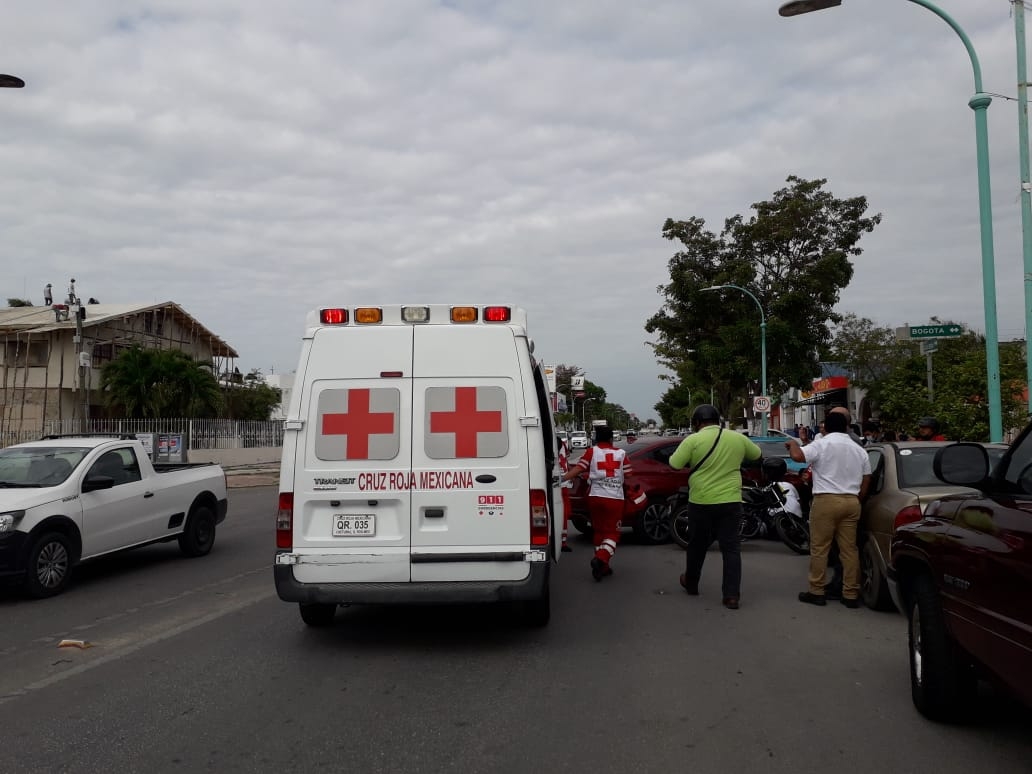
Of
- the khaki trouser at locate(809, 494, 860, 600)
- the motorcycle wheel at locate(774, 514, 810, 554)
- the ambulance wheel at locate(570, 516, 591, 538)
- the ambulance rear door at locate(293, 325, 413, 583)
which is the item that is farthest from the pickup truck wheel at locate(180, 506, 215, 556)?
the khaki trouser at locate(809, 494, 860, 600)

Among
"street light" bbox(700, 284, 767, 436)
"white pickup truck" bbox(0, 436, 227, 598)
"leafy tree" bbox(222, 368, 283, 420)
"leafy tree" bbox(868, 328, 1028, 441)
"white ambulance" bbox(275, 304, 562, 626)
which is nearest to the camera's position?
"white ambulance" bbox(275, 304, 562, 626)

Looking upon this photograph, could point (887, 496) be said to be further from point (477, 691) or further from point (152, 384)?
point (152, 384)

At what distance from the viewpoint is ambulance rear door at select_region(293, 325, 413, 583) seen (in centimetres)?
647

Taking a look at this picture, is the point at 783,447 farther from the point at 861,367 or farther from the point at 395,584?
the point at 861,367

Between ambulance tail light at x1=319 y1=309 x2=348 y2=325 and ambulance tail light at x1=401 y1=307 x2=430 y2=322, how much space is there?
442 millimetres

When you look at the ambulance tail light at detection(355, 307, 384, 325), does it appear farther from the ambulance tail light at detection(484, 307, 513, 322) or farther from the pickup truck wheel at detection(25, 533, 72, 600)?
the pickup truck wheel at detection(25, 533, 72, 600)

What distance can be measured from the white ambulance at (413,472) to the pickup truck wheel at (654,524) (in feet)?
20.0

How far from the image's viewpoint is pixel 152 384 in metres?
40.5

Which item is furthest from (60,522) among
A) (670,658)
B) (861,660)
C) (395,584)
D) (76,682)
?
(861,660)

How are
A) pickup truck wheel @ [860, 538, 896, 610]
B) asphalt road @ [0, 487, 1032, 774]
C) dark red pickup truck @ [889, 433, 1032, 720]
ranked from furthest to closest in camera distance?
1. pickup truck wheel @ [860, 538, 896, 610]
2. asphalt road @ [0, 487, 1032, 774]
3. dark red pickup truck @ [889, 433, 1032, 720]

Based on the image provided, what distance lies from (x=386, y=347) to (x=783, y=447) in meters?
9.96

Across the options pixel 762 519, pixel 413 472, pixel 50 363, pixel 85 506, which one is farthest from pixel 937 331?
pixel 50 363

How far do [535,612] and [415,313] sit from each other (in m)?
2.55

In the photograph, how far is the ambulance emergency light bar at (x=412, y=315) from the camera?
686 centimetres
